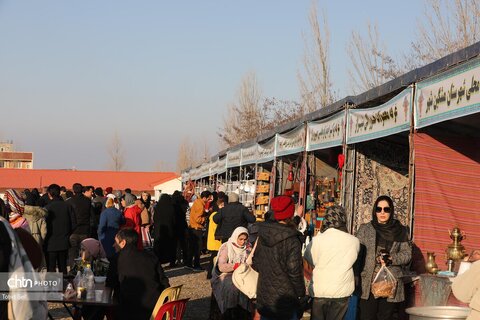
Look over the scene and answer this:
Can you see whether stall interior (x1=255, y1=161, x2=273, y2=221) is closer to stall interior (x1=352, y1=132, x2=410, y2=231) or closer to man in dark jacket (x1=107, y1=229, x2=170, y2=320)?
stall interior (x1=352, y1=132, x2=410, y2=231)

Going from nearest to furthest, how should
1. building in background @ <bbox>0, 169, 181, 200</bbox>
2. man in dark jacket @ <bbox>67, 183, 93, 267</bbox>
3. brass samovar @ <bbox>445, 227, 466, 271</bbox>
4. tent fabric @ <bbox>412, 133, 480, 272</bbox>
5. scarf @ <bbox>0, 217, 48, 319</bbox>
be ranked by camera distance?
scarf @ <bbox>0, 217, 48, 319</bbox>
brass samovar @ <bbox>445, 227, 466, 271</bbox>
tent fabric @ <bbox>412, 133, 480, 272</bbox>
man in dark jacket @ <bbox>67, 183, 93, 267</bbox>
building in background @ <bbox>0, 169, 181, 200</bbox>

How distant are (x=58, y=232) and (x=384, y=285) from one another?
7368mm

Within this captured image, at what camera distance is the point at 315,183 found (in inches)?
669

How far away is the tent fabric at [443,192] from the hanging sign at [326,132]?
9.59ft

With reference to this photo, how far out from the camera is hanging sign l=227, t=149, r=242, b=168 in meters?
26.1

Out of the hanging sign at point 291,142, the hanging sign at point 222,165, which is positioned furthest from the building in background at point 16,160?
the hanging sign at point 291,142

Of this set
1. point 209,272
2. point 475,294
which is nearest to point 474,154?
point 475,294

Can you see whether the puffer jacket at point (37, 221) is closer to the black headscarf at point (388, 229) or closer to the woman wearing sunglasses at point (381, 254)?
the woman wearing sunglasses at point (381, 254)

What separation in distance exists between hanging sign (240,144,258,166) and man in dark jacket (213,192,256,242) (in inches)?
198

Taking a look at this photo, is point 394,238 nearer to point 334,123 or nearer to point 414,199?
point 414,199

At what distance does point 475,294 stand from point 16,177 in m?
85.0

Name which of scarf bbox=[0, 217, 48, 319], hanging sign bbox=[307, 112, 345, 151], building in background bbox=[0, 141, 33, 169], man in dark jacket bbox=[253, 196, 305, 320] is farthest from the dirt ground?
building in background bbox=[0, 141, 33, 169]

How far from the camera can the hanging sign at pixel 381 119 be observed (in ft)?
35.3

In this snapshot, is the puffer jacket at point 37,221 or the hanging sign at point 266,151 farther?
→ the hanging sign at point 266,151
